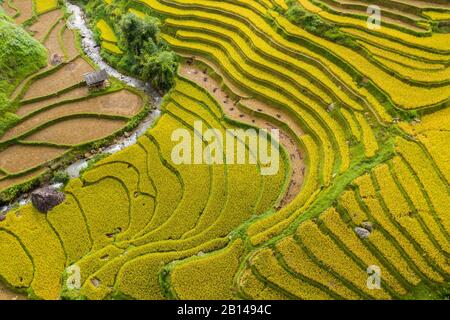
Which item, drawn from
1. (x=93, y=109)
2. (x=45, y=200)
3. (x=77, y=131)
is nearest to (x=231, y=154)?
(x=45, y=200)

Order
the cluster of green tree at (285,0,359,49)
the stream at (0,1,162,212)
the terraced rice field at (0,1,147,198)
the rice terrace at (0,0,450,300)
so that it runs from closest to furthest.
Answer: the rice terrace at (0,0,450,300), the stream at (0,1,162,212), the terraced rice field at (0,1,147,198), the cluster of green tree at (285,0,359,49)

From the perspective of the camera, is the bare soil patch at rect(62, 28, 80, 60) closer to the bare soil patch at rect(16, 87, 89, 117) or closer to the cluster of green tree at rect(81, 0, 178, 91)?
the cluster of green tree at rect(81, 0, 178, 91)

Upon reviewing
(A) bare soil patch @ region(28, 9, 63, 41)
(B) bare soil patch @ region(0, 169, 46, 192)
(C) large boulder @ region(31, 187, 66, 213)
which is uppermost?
(A) bare soil patch @ region(28, 9, 63, 41)

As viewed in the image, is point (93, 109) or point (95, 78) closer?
point (93, 109)

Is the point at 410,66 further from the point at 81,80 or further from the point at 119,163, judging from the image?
the point at 81,80

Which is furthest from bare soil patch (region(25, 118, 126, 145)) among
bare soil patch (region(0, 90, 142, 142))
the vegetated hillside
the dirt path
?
the dirt path

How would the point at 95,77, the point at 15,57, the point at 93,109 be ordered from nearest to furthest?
the point at 93,109 → the point at 95,77 → the point at 15,57

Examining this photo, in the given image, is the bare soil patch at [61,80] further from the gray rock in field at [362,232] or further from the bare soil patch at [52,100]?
the gray rock in field at [362,232]

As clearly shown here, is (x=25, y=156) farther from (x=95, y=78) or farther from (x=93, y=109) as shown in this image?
(x=95, y=78)
